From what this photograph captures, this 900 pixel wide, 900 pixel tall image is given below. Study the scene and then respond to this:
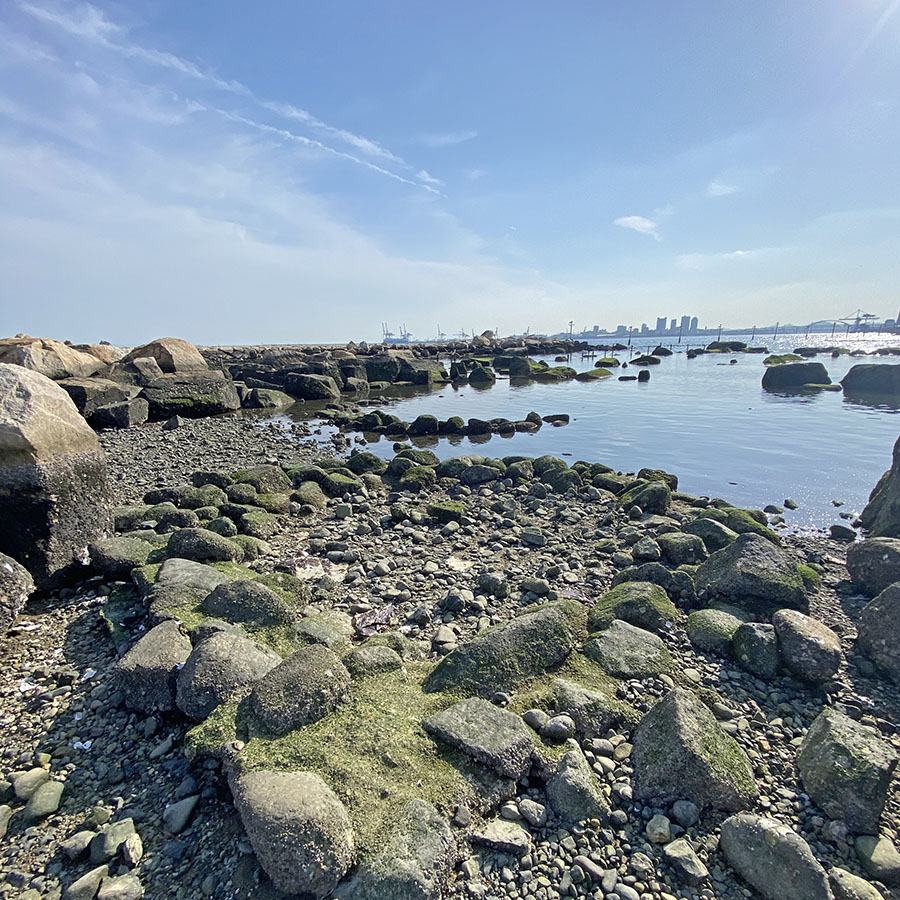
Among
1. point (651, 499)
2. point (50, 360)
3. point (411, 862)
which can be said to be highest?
point (50, 360)

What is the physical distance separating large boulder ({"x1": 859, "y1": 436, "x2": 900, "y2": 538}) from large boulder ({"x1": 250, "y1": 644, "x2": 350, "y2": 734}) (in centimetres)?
895

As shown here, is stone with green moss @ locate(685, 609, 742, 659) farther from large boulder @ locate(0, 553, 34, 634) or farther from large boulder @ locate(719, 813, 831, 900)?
large boulder @ locate(0, 553, 34, 634)

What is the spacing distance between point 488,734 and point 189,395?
2117 cm

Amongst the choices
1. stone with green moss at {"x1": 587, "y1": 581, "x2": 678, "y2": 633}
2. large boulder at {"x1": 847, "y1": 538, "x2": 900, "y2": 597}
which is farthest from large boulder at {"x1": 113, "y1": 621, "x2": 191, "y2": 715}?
large boulder at {"x1": 847, "y1": 538, "x2": 900, "y2": 597}

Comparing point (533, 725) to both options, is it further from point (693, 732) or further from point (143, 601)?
point (143, 601)

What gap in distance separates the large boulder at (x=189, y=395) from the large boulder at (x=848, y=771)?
21.5 metres

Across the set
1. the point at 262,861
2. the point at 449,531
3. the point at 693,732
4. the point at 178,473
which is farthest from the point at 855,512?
the point at 178,473

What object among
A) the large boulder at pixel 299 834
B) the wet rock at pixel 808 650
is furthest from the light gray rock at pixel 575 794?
the wet rock at pixel 808 650

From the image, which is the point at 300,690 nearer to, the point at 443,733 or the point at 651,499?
the point at 443,733

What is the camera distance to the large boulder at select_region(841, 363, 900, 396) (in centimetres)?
2966

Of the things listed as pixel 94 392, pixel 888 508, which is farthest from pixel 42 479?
pixel 94 392

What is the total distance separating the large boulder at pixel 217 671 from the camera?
321 cm

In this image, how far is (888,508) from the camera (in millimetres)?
7957

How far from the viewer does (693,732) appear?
10.1ft
